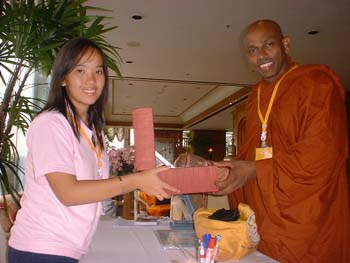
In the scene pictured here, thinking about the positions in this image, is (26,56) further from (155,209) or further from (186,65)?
(186,65)

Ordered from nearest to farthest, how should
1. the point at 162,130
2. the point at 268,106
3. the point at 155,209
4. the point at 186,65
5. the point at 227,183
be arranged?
the point at 227,183
the point at 268,106
the point at 155,209
the point at 186,65
the point at 162,130

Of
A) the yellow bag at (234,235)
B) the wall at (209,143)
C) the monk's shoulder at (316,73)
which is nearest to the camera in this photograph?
the yellow bag at (234,235)

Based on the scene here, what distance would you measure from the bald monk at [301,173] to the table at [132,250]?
0.78 feet

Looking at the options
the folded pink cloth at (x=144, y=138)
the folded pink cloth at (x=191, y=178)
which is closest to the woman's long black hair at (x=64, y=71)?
the folded pink cloth at (x=144, y=138)

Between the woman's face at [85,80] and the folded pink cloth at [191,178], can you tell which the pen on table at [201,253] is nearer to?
the folded pink cloth at [191,178]

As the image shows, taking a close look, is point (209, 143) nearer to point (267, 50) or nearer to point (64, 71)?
point (267, 50)

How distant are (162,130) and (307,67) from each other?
14.6 metres

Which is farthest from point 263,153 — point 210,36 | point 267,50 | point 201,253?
point 210,36

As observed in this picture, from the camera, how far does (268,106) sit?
5.81 feet

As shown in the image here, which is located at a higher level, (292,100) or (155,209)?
(292,100)

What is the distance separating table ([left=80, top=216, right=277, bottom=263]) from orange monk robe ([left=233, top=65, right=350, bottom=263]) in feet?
0.77

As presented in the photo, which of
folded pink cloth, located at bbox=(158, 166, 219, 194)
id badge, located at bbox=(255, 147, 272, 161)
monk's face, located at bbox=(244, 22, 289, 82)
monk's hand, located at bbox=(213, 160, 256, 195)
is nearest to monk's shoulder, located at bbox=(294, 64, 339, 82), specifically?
monk's face, located at bbox=(244, 22, 289, 82)

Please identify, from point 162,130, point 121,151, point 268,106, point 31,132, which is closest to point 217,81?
point 121,151

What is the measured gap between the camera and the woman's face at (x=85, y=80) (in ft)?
3.60
